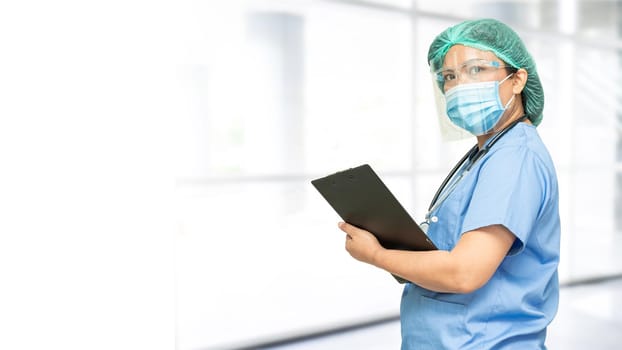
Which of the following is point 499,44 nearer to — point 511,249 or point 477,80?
point 477,80

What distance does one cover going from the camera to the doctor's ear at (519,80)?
100cm

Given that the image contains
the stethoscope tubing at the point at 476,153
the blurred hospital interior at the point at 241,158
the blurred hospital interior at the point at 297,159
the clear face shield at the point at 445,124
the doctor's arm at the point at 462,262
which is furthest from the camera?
the blurred hospital interior at the point at 297,159

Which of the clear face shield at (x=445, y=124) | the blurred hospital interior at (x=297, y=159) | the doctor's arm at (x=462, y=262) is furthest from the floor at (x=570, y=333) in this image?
the doctor's arm at (x=462, y=262)

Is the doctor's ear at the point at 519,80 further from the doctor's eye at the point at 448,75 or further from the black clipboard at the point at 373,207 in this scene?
the black clipboard at the point at 373,207

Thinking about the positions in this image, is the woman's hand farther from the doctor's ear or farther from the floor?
the floor

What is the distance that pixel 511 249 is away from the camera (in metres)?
0.91

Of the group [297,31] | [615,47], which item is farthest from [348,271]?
[615,47]

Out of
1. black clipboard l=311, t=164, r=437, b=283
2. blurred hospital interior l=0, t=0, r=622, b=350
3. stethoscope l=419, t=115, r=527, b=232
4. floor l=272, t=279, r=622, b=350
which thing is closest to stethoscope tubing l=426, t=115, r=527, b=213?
stethoscope l=419, t=115, r=527, b=232

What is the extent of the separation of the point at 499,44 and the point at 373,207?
1.21 feet

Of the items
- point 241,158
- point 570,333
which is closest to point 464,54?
point 241,158

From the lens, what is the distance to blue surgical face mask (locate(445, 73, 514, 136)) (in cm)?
98

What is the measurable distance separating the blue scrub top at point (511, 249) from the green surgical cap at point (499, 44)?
0.30ft

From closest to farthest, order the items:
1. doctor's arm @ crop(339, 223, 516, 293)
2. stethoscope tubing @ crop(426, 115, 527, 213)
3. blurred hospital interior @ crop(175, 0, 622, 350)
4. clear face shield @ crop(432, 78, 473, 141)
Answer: doctor's arm @ crop(339, 223, 516, 293) → stethoscope tubing @ crop(426, 115, 527, 213) → clear face shield @ crop(432, 78, 473, 141) → blurred hospital interior @ crop(175, 0, 622, 350)

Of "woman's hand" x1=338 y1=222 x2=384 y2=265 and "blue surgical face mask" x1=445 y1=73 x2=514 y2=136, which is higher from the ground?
"blue surgical face mask" x1=445 y1=73 x2=514 y2=136
